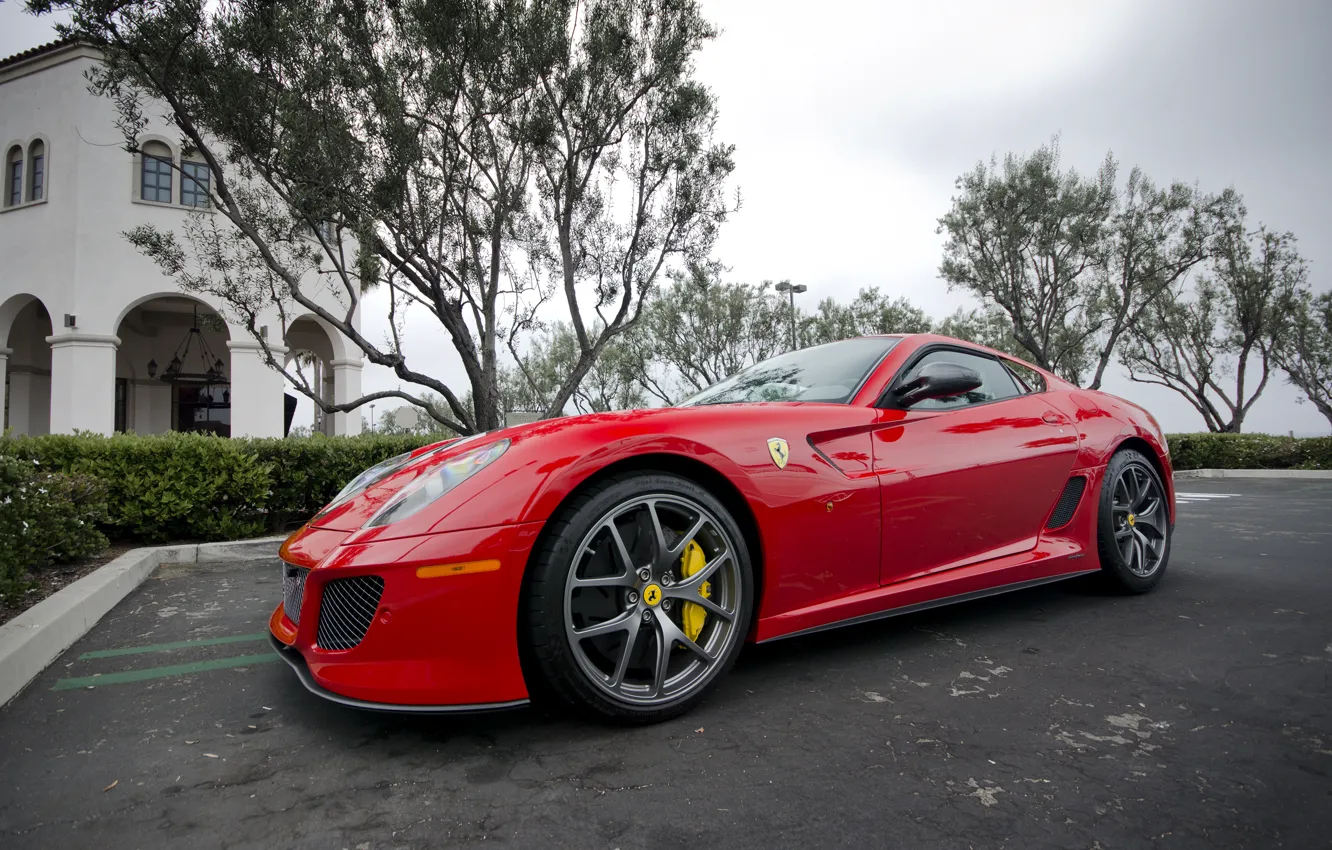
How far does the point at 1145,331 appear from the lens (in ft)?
93.7

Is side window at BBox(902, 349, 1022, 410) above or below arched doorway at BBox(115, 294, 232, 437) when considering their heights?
below

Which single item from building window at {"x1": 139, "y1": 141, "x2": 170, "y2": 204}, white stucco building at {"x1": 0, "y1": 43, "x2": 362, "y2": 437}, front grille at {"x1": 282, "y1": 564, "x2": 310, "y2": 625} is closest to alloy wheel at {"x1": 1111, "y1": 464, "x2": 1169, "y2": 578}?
front grille at {"x1": 282, "y1": 564, "x2": 310, "y2": 625}

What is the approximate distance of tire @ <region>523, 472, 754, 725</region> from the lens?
6.41 ft

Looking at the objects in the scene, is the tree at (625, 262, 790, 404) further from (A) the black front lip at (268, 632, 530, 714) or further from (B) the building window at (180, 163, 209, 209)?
(A) the black front lip at (268, 632, 530, 714)

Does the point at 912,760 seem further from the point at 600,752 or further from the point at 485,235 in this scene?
the point at 485,235

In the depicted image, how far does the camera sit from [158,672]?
108 inches

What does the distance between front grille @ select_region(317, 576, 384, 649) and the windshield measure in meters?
1.58

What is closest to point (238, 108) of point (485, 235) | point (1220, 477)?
point (485, 235)

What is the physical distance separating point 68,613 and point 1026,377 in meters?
4.60

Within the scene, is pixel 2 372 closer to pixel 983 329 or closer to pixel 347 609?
pixel 347 609

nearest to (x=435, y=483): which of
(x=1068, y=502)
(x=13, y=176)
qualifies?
(x=1068, y=502)

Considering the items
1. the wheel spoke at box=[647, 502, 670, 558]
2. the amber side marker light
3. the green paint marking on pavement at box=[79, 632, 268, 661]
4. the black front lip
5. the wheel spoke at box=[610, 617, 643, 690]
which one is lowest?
the green paint marking on pavement at box=[79, 632, 268, 661]

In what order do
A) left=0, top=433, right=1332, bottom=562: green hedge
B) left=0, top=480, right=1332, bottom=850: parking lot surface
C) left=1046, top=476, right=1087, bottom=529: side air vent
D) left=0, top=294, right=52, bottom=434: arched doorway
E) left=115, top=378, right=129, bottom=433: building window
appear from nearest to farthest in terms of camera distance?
left=0, top=480, right=1332, bottom=850: parking lot surface → left=1046, top=476, right=1087, bottom=529: side air vent → left=0, top=433, right=1332, bottom=562: green hedge → left=0, top=294, right=52, bottom=434: arched doorway → left=115, top=378, right=129, bottom=433: building window

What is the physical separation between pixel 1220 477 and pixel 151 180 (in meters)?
24.0
